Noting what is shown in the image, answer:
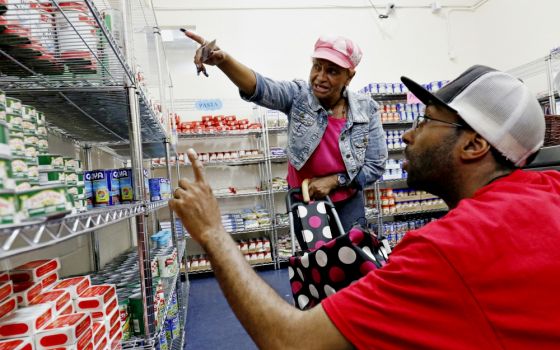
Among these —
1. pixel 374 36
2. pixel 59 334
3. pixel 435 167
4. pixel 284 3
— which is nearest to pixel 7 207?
pixel 59 334

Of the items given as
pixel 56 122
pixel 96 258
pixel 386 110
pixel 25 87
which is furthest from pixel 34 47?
pixel 386 110

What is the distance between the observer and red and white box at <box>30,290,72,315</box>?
1.10 metres

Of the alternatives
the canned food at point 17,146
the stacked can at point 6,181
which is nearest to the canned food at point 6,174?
the stacked can at point 6,181

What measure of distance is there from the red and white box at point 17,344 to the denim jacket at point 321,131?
4.32ft

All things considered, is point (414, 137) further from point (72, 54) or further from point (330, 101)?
point (72, 54)

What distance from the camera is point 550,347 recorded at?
2.13ft

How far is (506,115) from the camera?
875mm

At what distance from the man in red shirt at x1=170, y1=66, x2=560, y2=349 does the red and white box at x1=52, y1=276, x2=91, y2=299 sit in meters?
0.67

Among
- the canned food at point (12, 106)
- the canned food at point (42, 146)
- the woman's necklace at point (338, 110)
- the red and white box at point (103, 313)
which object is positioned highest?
the woman's necklace at point (338, 110)

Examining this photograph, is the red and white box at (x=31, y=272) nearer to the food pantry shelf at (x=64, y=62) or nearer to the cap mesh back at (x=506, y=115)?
the food pantry shelf at (x=64, y=62)

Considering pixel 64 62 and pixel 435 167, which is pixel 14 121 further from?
pixel 435 167

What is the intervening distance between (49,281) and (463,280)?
1328 mm

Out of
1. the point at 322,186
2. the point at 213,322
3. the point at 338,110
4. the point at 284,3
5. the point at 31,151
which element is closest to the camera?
the point at 31,151

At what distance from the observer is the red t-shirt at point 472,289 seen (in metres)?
0.65
